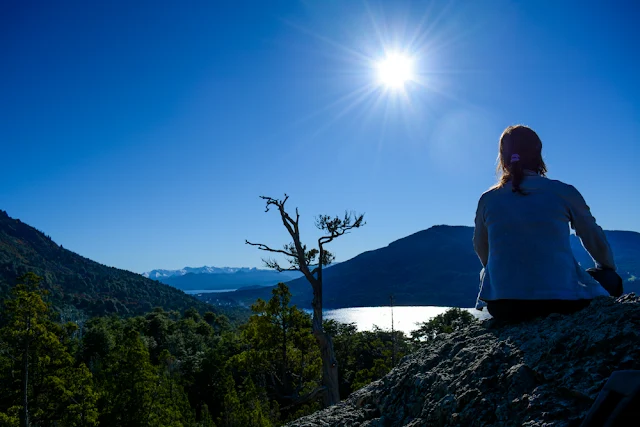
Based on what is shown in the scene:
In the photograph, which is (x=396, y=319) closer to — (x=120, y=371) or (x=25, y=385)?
(x=120, y=371)

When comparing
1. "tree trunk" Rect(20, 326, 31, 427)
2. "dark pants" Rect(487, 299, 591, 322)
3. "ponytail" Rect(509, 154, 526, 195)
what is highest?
"ponytail" Rect(509, 154, 526, 195)

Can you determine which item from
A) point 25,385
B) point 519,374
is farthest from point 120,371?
point 519,374

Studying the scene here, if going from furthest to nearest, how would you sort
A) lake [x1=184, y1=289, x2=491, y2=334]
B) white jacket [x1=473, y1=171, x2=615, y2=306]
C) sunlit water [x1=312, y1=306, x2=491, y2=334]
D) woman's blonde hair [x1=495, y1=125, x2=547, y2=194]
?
lake [x1=184, y1=289, x2=491, y2=334] < sunlit water [x1=312, y1=306, x2=491, y2=334] < woman's blonde hair [x1=495, y1=125, x2=547, y2=194] < white jacket [x1=473, y1=171, x2=615, y2=306]

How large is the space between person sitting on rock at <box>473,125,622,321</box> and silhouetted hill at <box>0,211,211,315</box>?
130871 mm

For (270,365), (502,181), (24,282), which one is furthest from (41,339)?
(502,181)

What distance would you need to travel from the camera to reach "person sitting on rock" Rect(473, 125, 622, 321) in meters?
2.40

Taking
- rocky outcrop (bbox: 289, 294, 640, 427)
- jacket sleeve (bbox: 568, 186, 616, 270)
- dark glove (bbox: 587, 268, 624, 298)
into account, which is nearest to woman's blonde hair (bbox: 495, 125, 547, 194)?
jacket sleeve (bbox: 568, 186, 616, 270)

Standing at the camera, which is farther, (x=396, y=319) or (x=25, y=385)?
(x=396, y=319)

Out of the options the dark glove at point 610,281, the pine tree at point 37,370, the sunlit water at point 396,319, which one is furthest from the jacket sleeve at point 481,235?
the sunlit water at point 396,319

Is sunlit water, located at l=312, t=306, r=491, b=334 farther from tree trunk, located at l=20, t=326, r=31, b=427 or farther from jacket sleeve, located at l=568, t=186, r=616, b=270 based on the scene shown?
jacket sleeve, located at l=568, t=186, r=616, b=270

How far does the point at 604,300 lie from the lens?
90.5 inches

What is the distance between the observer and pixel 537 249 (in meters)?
2.42

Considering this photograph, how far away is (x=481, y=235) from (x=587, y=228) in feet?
2.20

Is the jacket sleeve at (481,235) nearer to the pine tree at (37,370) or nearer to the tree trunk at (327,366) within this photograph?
the tree trunk at (327,366)
